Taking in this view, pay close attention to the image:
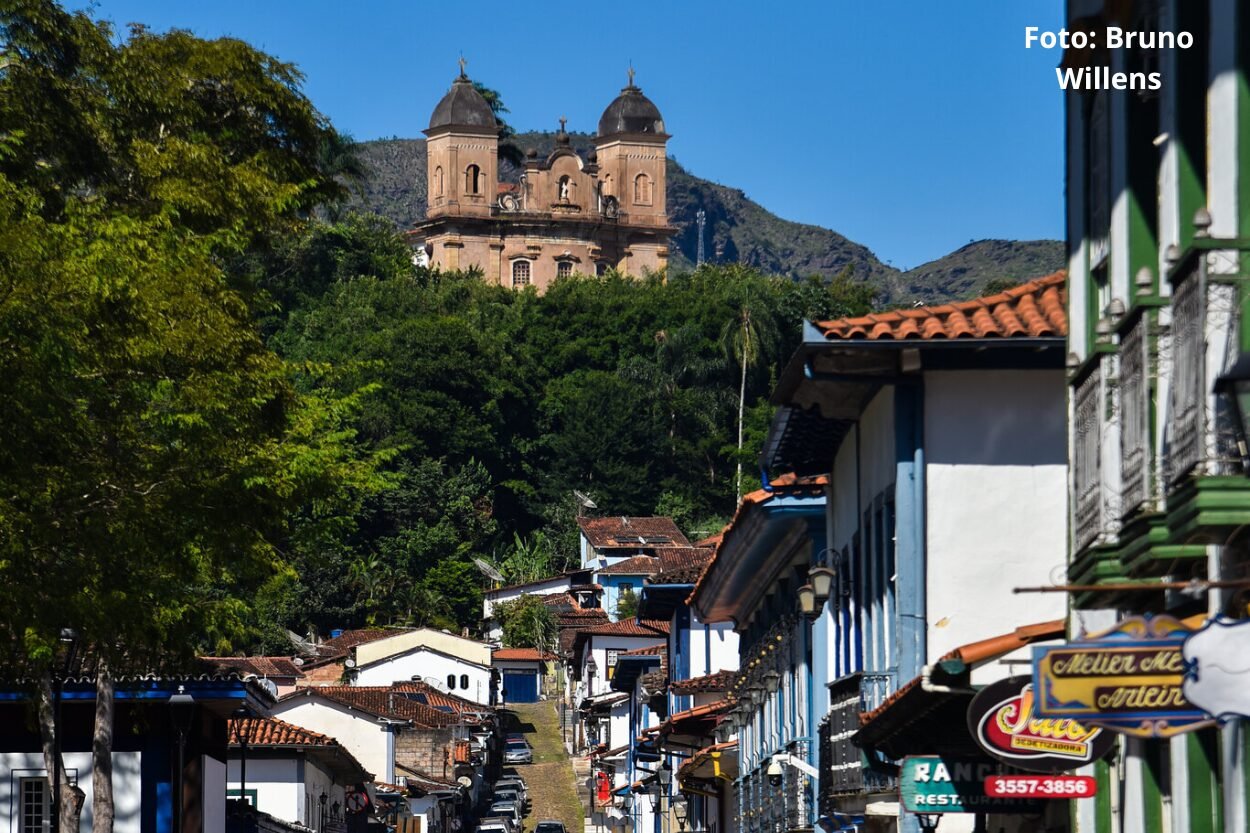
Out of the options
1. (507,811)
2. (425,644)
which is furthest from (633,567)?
(507,811)

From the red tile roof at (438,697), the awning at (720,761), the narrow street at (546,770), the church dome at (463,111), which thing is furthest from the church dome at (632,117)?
the awning at (720,761)

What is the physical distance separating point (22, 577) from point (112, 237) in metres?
3.84

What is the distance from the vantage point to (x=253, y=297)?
2425 cm

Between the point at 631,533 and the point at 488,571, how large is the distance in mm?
8684

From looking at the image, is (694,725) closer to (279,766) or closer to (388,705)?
(279,766)

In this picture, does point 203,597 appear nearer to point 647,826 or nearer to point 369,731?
point 647,826

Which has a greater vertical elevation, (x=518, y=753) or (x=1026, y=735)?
(x=518, y=753)

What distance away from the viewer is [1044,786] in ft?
38.7

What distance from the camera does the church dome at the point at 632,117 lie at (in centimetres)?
14000

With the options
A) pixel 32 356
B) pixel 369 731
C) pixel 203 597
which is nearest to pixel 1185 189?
pixel 32 356

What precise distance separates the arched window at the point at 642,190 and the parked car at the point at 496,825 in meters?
77.2

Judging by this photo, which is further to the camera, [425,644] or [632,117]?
[632,117]

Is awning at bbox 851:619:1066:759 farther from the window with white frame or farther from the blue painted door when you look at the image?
the blue painted door

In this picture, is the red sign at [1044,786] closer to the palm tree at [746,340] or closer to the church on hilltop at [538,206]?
the palm tree at [746,340]
